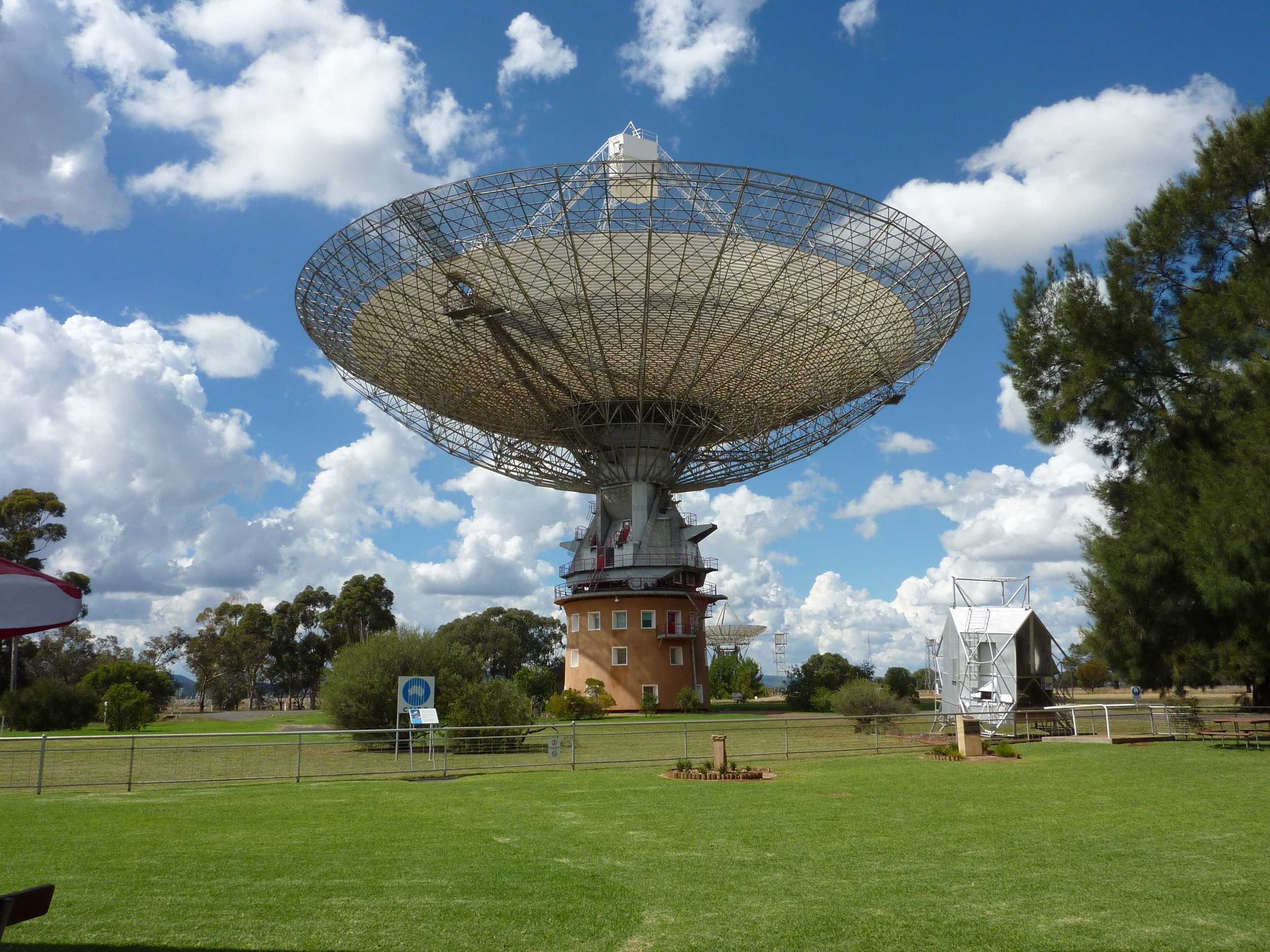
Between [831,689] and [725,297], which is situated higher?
[725,297]

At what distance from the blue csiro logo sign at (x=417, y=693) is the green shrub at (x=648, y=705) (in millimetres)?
26607

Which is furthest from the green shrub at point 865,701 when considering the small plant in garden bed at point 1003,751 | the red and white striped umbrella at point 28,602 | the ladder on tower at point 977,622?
the red and white striped umbrella at point 28,602

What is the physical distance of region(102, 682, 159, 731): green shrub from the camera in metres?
38.4

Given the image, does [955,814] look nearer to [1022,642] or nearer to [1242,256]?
[1242,256]

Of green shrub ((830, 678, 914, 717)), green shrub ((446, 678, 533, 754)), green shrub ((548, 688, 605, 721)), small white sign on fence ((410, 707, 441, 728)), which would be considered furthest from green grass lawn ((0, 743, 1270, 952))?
green shrub ((548, 688, 605, 721))

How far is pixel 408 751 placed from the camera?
26.5 metres

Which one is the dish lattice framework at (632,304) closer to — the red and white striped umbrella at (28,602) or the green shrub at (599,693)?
the green shrub at (599,693)

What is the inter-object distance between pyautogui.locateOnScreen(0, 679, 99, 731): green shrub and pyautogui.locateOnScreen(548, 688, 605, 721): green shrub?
21015 mm

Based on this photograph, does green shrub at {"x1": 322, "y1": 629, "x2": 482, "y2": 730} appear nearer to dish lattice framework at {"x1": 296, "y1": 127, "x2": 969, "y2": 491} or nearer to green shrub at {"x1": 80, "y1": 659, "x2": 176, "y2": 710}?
dish lattice framework at {"x1": 296, "y1": 127, "x2": 969, "y2": 491}

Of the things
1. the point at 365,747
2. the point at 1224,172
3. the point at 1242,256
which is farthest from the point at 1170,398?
the point at 365,747

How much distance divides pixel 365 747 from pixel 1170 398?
2347 cm

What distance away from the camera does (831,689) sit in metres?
57.7

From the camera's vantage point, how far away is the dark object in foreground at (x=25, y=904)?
4.84m

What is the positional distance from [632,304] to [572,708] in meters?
20.5
